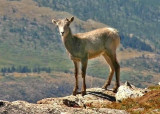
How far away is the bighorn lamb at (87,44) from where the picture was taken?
41844 millimetres

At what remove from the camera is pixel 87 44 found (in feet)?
140

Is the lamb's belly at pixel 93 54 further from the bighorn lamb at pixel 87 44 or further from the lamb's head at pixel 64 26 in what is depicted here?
the lamb's head at pixel 64 26

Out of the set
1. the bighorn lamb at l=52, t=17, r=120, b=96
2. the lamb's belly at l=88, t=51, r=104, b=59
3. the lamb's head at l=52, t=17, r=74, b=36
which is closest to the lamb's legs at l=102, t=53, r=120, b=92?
the bighorn lamb at l=52, t=17, r=120, b=96

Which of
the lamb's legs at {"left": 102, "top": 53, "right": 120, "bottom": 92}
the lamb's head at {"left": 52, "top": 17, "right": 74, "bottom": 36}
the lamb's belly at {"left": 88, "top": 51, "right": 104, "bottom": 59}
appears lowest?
the lamb's legs at {"left": 102, "top": 53, "right": 120, "bottom": 92}

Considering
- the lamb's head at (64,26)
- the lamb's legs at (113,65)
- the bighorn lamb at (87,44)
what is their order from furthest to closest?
the lamb's legs at (113,65)
the bighorn lamb at (87,44)
the lamb's head at (64,26)

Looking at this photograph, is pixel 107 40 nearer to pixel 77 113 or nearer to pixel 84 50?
pixel 84 50

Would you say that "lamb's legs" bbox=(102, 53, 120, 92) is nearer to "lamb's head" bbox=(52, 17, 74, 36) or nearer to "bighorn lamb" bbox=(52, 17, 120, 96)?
"bighorn lamb" bbox=(52, 17, 120, 96)

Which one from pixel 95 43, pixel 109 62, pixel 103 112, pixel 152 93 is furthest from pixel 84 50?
pixel 103 112

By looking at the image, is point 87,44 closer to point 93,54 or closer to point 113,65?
point 93,54

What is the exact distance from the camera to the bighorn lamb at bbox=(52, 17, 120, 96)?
41844 mm

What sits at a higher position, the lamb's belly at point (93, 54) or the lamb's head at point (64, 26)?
the lamb's head at point (64, 26)

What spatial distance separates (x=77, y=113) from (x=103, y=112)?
175 centimetres

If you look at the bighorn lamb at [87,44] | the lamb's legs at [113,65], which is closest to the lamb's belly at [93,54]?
the bighorn lamb at [87,44]

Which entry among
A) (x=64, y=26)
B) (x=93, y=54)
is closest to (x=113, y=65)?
(x=93, y=54)
